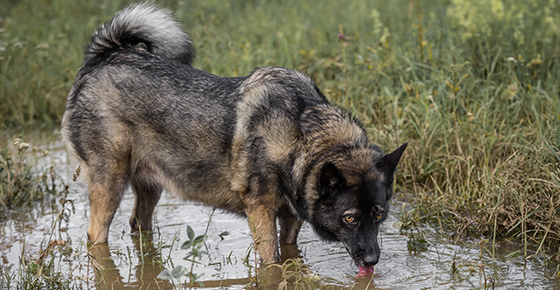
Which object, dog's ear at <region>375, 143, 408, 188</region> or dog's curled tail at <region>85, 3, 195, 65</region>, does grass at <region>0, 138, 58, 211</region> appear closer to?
dog's curled tail at <region>85, 3, 195, 65</region>

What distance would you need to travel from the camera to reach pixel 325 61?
778 cm

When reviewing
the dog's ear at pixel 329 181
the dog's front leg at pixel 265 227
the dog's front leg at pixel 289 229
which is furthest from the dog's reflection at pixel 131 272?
the dog's ear at pixel 329 181

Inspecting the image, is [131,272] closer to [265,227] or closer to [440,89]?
[265,227]

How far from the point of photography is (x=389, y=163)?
13.0 feet

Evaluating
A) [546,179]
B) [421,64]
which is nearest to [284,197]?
[546,179]

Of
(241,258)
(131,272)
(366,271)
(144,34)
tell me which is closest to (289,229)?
(241,258)

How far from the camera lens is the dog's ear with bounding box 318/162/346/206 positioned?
12.3 ft

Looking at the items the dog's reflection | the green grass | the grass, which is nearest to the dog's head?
the green grass

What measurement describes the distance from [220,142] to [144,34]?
134cm

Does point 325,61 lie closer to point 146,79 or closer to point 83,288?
point 146,79

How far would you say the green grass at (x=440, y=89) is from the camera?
15.3 ft

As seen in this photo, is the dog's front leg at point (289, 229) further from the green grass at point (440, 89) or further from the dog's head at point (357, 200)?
the green grass at point (440, 89)

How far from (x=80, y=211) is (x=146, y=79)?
1.83 metres

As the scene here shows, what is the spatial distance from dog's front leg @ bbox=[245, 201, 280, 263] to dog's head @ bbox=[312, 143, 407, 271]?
15.1 inches
